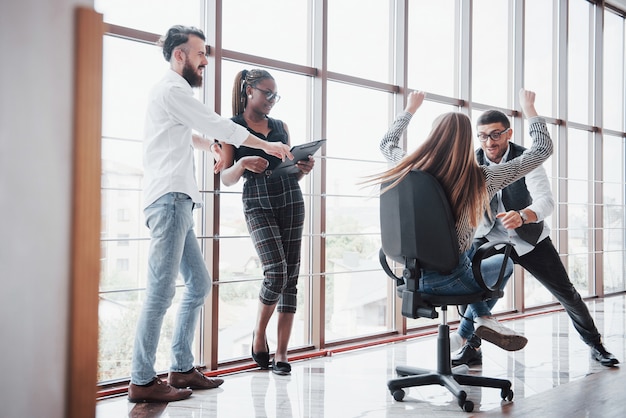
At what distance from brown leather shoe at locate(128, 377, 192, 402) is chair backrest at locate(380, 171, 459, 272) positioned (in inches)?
39.2

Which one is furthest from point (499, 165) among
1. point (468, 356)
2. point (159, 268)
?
point (159, 268)

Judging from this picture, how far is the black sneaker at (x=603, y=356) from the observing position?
2.55 metres

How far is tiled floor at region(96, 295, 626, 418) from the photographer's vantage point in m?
1.93

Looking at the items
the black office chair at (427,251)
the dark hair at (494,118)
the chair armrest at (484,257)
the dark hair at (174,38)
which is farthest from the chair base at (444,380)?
the dark hair at (174,38)

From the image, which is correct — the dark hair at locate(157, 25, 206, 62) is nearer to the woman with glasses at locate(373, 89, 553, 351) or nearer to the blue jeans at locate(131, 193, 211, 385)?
the blue jeans at locate(131, 193, 211, 385)

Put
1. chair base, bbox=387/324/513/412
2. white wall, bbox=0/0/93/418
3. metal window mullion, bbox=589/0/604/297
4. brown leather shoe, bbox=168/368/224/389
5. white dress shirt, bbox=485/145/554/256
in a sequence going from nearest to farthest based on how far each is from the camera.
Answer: white wall, bbox=0/0/93/418, chair base, bbox=387/324/513/412, brown leather shoe, bbox=168/368/224/389, white dress shirt, bbox=485/145/554/256, metal window mullion, bbox=589/0/604/297

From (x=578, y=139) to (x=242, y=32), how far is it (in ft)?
12.6

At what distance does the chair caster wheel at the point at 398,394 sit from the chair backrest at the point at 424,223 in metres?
0.53

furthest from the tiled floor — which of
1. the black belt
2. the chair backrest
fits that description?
the black belt

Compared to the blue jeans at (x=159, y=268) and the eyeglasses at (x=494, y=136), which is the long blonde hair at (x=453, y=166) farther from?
the blue jeans at (x=159, y=268)

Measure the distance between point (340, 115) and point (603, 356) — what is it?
1.89m

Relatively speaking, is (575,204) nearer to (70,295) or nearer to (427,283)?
(427,283)

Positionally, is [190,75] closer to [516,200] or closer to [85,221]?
[516,200]

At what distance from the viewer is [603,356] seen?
257cm
